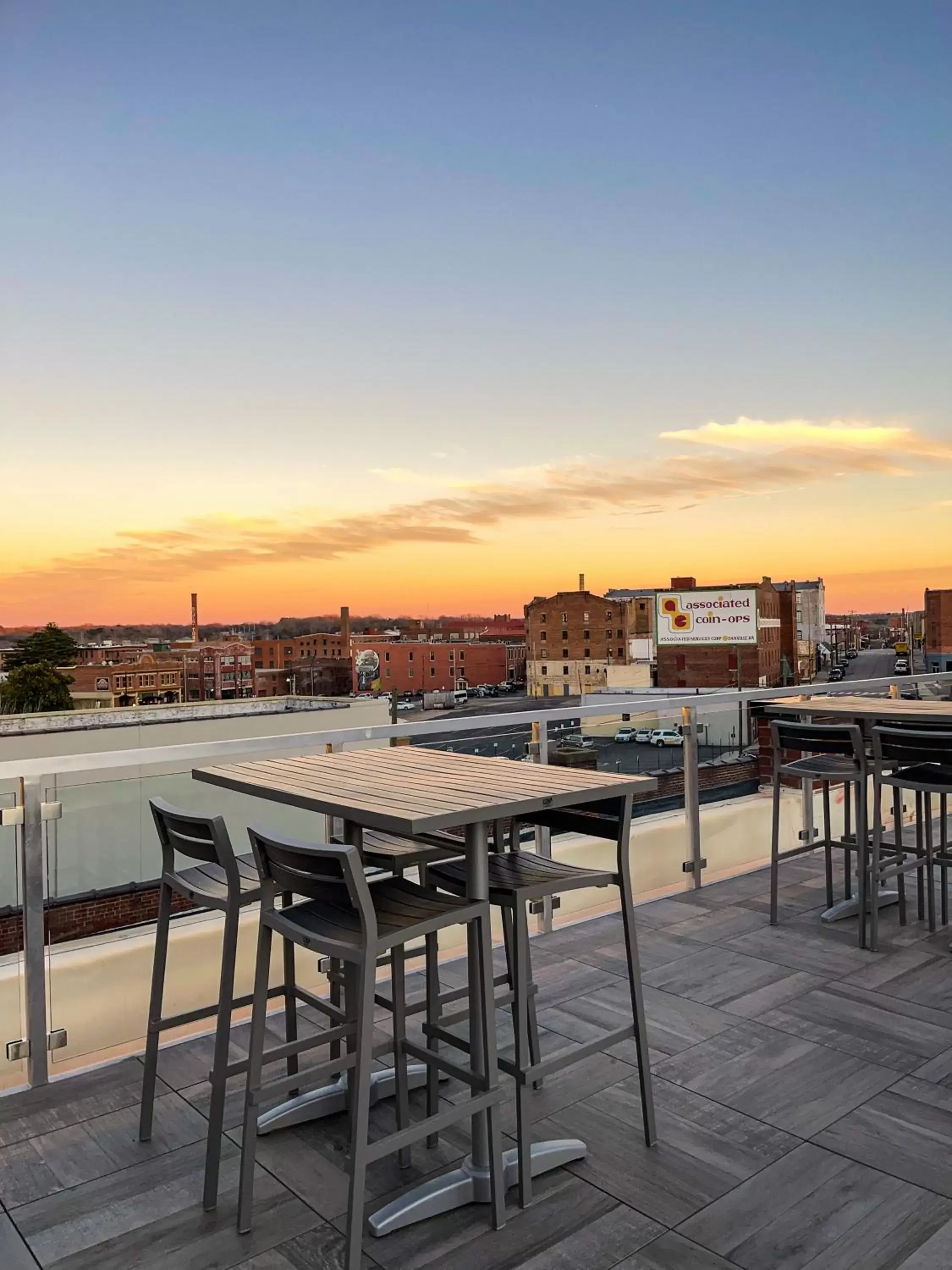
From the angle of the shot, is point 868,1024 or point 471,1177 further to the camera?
point 868,1024

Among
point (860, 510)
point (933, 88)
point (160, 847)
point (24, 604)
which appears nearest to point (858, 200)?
point (933, 88)

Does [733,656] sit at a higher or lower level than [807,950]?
lower

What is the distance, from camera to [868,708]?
4578 millimetres

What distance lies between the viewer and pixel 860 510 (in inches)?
1091

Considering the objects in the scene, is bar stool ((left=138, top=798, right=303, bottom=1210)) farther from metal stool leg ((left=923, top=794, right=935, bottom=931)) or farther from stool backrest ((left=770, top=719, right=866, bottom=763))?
metal stool leg ((left=923, top=794, right=935, bottom=931))

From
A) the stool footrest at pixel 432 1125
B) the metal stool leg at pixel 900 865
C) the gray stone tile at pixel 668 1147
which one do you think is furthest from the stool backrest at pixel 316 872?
the metal stool leg at pixel 900 865

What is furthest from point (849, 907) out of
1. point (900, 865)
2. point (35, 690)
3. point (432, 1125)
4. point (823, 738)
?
point (35, 690)

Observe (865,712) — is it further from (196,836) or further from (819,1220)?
(196,836)

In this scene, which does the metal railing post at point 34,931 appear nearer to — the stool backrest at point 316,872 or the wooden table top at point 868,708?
the stool backrest at point 316,872

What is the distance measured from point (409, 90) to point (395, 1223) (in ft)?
48.4

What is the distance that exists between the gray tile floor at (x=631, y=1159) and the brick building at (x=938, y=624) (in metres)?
26.4

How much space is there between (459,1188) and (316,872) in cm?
89

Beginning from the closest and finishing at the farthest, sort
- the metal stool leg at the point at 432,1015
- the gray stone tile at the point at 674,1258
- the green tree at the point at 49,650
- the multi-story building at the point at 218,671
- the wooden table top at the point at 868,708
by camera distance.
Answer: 1. the gray stone tile at the point at 674,1258
2. the metal stool leg at the point at 432,1015
3. the wooden table top at the point at 868,708
4. the multi-story building at the point at 218,671
5. the green tree at the point at 49,650

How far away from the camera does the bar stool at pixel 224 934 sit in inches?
87.0
